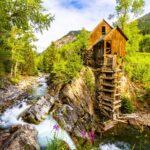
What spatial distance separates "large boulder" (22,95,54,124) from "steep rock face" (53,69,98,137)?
2.26 feet

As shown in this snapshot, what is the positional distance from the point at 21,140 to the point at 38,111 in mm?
6238

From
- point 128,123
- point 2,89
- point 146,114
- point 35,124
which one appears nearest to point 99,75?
point 128,123

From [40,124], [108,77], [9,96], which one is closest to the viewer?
[40,124]

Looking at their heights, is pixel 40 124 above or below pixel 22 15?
below

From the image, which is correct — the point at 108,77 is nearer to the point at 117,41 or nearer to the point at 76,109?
the point at 117,41

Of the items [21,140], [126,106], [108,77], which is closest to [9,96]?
[108,77]

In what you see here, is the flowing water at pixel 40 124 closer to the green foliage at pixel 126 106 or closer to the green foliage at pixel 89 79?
the green foliage at pixel 89 79

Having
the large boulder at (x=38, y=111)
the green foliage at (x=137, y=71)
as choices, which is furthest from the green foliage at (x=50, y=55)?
the large boulder at (x=38, y=111)

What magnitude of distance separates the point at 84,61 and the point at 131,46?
15.0 m

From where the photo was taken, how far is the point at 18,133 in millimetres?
14742

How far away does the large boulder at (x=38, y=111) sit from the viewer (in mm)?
19406

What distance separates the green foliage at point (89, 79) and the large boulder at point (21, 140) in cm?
1019

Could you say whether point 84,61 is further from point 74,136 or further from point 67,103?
point 74,136

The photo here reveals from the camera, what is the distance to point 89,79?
25.4 meters
